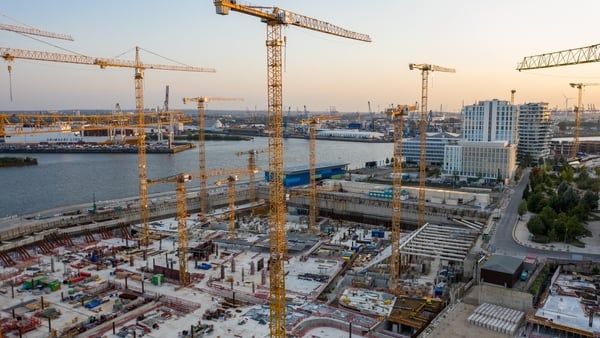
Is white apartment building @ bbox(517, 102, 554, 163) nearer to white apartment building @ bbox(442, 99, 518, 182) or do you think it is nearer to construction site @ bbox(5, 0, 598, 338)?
white apartment building @ bbox(442, 99, 518, 182)

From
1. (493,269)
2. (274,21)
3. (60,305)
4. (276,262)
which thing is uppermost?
(274,21)

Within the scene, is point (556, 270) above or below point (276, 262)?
below

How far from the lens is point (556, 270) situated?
12.4 meters

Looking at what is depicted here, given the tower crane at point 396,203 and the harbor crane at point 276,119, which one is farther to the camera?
the tower crane at point 396,203

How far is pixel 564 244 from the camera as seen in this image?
1419cm

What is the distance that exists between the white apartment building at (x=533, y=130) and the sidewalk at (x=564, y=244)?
61.2ft

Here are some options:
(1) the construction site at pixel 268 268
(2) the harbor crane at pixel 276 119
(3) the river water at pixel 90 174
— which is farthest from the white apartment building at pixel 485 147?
(2) the harbor crane at pixel 276 119

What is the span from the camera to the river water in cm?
2477

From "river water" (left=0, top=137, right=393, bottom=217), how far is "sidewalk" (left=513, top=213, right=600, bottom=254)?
1969cm

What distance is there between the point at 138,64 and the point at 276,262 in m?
13.0

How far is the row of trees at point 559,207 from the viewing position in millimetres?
14367

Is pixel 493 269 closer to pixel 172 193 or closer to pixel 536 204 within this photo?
pixel 536 204

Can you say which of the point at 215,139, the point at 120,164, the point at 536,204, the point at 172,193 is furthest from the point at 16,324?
the point at 215,139

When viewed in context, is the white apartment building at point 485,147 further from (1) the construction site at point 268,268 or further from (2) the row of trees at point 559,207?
(1) the construction site at point 268,268
